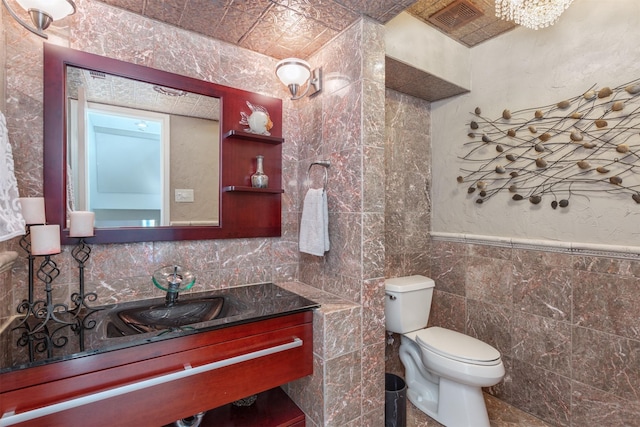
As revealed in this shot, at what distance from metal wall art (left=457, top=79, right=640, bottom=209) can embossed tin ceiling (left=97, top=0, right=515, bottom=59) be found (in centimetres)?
75

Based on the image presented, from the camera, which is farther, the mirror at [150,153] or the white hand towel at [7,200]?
the mirror at [150,153]

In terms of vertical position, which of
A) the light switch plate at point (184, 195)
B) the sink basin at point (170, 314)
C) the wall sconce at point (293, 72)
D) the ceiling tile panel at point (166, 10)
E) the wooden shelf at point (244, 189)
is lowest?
the sink basin at point (170, 314)

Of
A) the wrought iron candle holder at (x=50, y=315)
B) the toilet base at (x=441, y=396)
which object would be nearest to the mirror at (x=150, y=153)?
the wrought iron candle holder at (x=50, y=315)

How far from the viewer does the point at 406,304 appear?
2.01 m

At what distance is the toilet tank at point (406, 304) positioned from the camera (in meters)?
1.99

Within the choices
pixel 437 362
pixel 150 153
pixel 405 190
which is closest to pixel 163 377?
pixel 150 153

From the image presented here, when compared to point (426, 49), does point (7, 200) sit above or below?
below

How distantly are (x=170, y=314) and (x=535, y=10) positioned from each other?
92.7 inches

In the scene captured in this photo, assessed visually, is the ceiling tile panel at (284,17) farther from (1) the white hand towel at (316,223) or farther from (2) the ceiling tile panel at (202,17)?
(1) the white hand towel at (316,223)

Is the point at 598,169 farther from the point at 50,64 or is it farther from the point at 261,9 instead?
the point at 50,64

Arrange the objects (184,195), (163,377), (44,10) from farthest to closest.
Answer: (184,195)
(44,10)
(163,377)

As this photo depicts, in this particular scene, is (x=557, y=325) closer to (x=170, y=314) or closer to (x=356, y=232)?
(x=356, y=232)

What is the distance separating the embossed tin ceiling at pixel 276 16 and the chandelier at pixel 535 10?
0.91 ft

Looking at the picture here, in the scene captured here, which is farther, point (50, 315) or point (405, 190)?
point (405, 190)
